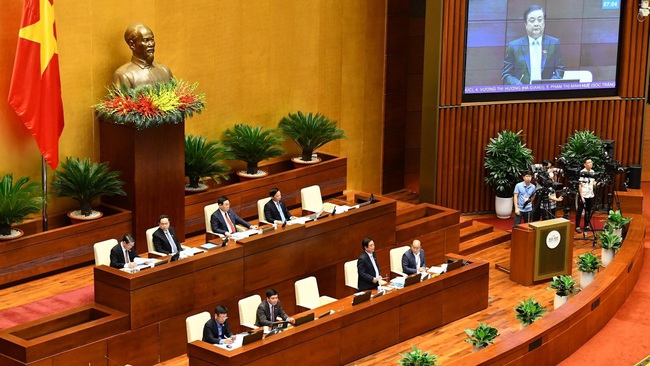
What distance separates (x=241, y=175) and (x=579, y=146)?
4584 mm

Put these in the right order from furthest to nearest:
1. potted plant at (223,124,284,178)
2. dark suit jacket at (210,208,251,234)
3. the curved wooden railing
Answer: potted plant at (223,124,284,178)
dark suit jacket at (210,208,251,234)
the curved wooden railing

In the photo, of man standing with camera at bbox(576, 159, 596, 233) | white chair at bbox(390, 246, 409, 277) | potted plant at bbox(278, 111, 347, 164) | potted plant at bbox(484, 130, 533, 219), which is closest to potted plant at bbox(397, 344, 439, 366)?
white chair at bbox(390, 246, 409, 277)

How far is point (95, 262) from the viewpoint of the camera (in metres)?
10.7

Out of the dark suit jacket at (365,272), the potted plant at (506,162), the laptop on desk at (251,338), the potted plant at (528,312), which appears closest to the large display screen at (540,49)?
the potted plant at (506,162)

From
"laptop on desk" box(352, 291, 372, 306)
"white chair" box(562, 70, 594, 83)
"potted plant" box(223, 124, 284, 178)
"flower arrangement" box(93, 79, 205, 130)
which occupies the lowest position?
"laptop on desk" box(352, 291, 372, 306)

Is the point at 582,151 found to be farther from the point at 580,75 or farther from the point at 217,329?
the point at 217,329

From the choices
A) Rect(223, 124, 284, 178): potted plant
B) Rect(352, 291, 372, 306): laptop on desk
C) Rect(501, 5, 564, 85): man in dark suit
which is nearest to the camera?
Rect(352, 291, 372, 306): laptop on desk

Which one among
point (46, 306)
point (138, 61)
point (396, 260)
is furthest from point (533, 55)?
point (46, 306)

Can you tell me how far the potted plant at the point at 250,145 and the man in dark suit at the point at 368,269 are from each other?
2608 millimetres

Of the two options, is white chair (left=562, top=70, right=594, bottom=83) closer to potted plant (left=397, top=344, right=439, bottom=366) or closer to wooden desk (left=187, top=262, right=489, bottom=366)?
wooden desk (left=187, top=262, right=489, bottom=366)

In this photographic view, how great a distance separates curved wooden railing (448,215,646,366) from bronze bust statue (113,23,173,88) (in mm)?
4614

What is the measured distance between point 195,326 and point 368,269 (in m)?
2.15

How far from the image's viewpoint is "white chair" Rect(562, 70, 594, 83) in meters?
15.2

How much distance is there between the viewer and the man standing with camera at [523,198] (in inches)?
533
